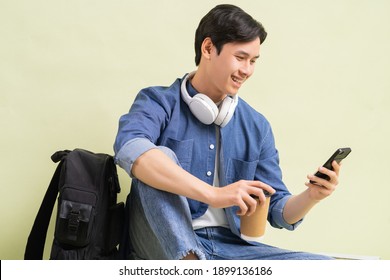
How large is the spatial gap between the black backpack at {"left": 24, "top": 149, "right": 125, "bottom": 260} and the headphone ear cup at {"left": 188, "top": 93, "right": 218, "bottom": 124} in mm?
318

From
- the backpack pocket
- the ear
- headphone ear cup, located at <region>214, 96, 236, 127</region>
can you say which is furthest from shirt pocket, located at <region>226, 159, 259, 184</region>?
the backpack pocket

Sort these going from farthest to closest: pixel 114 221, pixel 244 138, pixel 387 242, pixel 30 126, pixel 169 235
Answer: pixel 387 242, pixel 30 126, pixel 244 138, pixel 114 221, pixel 169 235

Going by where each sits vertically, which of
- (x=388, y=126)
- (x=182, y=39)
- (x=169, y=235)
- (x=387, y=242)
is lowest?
(x=387, y=242)

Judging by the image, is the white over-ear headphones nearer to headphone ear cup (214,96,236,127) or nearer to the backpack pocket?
headphone ear cup (214,96,236,127)

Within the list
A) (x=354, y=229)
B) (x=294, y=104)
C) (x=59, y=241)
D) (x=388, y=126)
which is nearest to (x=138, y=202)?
(x=59, y=241)

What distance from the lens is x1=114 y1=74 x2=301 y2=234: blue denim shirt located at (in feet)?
5.33

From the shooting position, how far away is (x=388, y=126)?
7.99 ft

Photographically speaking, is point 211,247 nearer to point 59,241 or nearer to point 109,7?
point 59,241

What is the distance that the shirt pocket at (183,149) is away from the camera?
5.43 ft

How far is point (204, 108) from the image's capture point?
1642 millimetres

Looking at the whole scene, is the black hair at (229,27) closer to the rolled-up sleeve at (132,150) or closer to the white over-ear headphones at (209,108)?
the white over-ear headphones at (209,108)

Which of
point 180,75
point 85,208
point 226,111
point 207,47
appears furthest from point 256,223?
point 180,75

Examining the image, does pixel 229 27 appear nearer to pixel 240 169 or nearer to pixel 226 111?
pixel 226 111
